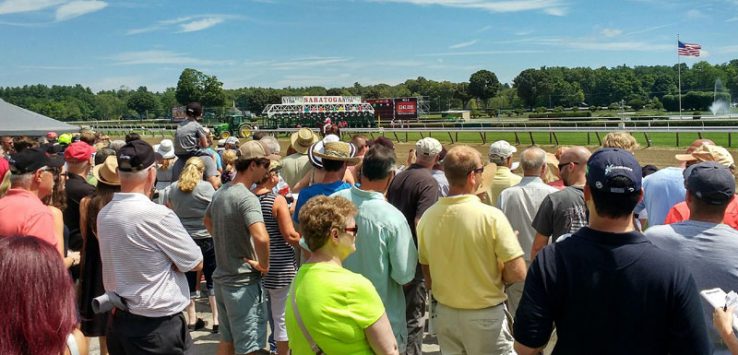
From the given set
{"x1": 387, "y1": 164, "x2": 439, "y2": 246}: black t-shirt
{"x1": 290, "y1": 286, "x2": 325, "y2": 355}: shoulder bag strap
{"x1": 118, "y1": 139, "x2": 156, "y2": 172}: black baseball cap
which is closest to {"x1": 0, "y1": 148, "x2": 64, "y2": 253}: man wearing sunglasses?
{"x1": 118, "y1": 139, "x2": 156, "y2": 172}: black baseball cap

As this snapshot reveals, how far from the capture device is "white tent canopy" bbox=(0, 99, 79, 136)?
13031 millimetres

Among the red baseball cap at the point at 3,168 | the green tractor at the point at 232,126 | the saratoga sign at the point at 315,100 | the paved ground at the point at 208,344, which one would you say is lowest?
the paved ground at the point at 208,344

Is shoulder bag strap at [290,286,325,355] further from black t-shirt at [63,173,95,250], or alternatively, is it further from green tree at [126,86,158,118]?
green tree at [126,86,158,118]

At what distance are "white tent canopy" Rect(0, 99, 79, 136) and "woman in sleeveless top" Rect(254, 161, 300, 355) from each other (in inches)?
405

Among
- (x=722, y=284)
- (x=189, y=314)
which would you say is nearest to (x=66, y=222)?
(x=189, y=314)

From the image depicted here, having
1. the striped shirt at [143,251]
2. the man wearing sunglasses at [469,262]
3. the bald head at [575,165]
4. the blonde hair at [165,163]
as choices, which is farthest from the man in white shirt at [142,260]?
the blonde hair at [165,163]

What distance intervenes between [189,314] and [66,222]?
5.76 feet

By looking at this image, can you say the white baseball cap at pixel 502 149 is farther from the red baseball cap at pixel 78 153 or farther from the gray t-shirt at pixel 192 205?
the red baseball cap at pixel 78 153

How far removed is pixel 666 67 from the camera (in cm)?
13912

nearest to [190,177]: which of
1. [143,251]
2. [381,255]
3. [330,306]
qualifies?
[143,251]

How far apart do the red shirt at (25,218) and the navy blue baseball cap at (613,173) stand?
11.2 feet

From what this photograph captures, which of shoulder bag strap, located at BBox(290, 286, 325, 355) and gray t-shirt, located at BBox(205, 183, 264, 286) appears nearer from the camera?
shoulder bag strap, located at BBox(290, 286, 325, 355)

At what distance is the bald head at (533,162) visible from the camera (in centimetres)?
522

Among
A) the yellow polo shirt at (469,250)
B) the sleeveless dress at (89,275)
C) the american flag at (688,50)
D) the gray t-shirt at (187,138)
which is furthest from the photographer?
the american flag at (688,50)
